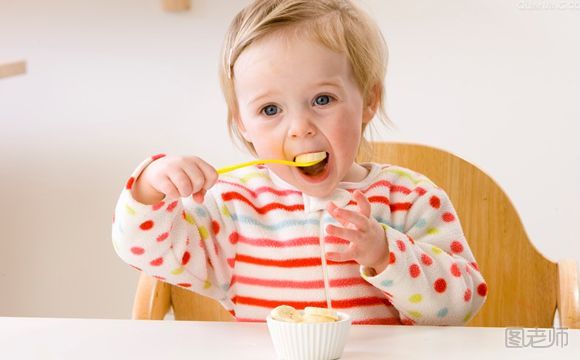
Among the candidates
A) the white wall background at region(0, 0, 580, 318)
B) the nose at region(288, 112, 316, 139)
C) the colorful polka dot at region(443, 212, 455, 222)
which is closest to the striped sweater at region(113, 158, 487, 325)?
the colorful polka dot at region(443, 212, 455, 222)

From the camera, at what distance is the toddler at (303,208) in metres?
0.90

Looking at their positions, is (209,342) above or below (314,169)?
below

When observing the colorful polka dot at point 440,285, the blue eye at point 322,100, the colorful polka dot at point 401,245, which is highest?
the blue eye at point 322,100

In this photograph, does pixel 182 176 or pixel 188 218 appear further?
pixel 188 218

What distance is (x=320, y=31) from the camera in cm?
96

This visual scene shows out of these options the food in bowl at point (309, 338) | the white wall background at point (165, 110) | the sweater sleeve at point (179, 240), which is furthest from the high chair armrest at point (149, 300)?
the white wall background at point (165, 110)

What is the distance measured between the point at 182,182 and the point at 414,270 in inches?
9.7

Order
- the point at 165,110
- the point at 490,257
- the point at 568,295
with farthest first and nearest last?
the point at 165,110, the point at 490,257, the point at 568,295

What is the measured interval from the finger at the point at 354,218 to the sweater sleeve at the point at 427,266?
4cm

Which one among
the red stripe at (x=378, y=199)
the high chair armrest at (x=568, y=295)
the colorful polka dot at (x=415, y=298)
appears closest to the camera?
the colorful polka dot at (x=415, y=298)

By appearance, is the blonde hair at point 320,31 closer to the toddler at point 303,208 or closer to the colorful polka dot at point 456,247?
the toddler at point 303,208

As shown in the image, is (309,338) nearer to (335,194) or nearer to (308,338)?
(308,338)

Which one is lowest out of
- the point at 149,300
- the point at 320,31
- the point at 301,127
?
the point at 149,300

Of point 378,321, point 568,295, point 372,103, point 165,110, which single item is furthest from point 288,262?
point 165,110
